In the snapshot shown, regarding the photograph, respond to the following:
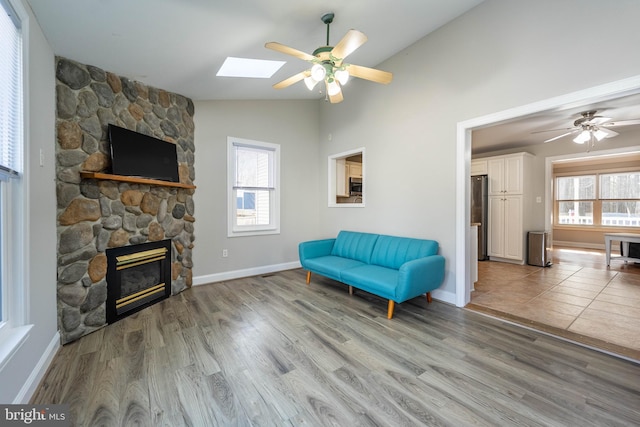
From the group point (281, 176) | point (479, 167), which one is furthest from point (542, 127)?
point (281, 176)

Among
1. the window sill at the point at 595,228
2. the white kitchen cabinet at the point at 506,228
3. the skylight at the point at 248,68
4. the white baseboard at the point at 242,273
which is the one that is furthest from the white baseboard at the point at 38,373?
the window sill at the point at 595,228

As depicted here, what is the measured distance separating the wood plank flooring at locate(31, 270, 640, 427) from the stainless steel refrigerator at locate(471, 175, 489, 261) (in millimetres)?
3484

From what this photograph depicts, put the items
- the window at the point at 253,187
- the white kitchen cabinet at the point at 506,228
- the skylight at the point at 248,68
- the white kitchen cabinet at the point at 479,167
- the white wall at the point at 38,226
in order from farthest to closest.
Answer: the white kitchen cabinet at the point at 479,167
the white kitchen cabinet at the point at 506,228
the window at the point at 253,187
the skylight at the point at 248,68
the white wall at the point at 38,226

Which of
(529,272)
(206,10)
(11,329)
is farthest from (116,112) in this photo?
(529,272)

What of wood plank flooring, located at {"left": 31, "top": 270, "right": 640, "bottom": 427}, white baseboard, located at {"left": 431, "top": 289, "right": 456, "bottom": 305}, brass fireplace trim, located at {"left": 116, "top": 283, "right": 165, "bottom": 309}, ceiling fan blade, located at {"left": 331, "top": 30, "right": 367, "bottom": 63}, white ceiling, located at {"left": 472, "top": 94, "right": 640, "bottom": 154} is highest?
white ceiling, located at {"left": 472, "top": 94, "right": 640, "bottom": 154}

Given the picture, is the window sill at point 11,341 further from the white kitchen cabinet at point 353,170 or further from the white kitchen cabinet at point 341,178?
the white kitchen cabinet at point 353,170

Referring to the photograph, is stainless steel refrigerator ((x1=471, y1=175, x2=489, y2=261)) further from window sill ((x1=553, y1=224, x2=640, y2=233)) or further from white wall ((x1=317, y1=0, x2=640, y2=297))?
window sill ((x1=553, y1=224, x2=640, y2=233))

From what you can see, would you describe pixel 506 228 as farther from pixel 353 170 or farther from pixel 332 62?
pixel 332 62

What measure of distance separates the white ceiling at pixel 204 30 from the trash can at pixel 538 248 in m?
4.33

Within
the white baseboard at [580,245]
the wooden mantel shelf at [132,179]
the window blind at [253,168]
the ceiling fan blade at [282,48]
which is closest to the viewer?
the ceiling fan blade at [282,48]

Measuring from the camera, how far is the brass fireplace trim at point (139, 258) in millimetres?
2827

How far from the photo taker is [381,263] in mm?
3555

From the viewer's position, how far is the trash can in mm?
4988

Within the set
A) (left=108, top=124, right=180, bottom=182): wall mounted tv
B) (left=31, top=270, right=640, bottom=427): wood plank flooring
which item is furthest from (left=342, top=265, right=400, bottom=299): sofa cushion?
(left=108, top=124, right=180, bottom=182): wall mounted tv
